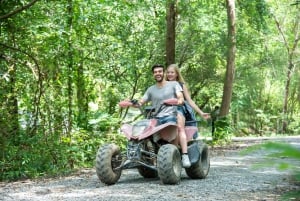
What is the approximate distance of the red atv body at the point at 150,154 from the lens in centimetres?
715

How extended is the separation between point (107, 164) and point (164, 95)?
4.76 ft

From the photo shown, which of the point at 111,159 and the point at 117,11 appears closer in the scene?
the point at 111,159

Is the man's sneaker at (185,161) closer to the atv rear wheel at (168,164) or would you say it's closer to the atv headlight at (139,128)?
the atv rear wheel at (168,164)

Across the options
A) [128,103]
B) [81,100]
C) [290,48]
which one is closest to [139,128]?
[128,103]

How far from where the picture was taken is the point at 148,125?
24.7 feet

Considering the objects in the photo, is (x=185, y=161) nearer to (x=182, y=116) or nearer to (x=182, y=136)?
(x=182, y=136)

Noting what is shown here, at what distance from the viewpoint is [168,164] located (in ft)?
23.1

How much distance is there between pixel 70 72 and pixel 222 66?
14290 millimetres

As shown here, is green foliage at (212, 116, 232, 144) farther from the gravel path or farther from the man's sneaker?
the man's sneaker

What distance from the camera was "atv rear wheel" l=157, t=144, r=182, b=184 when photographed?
23.1 feet

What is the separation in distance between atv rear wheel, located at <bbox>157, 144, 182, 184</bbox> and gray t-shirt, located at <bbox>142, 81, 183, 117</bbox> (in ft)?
2.19

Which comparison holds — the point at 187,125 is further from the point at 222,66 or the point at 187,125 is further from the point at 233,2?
the point at 222,66

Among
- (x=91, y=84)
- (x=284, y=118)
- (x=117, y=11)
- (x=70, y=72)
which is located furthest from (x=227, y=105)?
(x=284, y=118)

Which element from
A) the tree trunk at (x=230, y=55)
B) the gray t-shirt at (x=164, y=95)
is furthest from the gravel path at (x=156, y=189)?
the tree trunk at (x=230, y=55)
